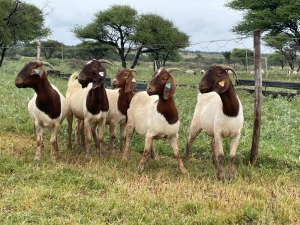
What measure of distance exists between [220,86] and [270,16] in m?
27.2

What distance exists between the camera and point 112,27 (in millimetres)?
40969

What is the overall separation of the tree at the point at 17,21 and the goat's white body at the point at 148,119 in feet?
81.2

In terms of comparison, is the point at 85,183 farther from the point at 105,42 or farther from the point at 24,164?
the point at 105,42

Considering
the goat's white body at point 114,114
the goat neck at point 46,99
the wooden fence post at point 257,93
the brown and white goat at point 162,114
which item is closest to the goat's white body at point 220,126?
the brown and white goat at point 162,114

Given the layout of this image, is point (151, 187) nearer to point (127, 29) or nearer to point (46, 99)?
point (46, 99)

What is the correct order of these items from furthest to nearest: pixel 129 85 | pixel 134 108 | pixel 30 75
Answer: pixel 129 85, pixel 134 108, pixel 30 75

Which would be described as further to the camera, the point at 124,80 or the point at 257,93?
the point at 124,80

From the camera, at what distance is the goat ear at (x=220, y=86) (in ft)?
22.8

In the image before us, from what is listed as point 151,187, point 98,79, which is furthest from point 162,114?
point 98,79

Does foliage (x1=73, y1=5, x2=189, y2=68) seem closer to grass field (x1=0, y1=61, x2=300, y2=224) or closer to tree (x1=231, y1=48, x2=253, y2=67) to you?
tree (x1=231, y1=48, x2=253, y2=67)

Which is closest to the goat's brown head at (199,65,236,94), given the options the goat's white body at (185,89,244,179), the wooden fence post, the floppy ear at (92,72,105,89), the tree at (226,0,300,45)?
the goat's white body at (185,89,244,179)

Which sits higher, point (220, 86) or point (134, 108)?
point (220, 86)

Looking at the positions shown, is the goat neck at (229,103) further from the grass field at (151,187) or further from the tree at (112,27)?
the tree at (112,27)

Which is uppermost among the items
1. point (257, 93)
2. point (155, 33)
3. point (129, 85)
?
point (155, 33)
